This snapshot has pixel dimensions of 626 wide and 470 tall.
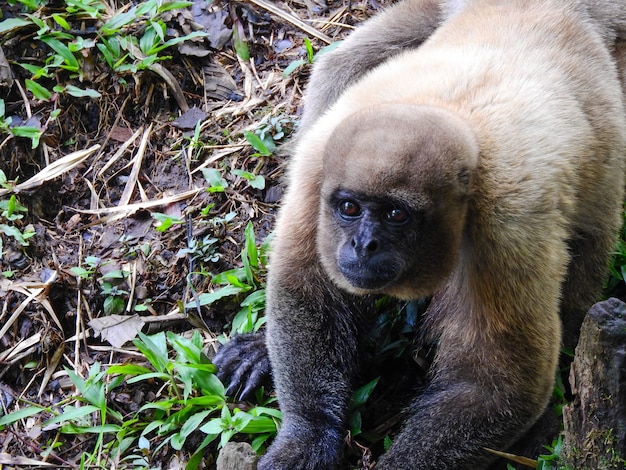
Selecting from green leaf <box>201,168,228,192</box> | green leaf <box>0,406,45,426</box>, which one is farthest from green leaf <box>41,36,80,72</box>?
green leaf <box>0,406,45,426</box>

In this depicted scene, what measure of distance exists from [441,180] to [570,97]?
1274mm

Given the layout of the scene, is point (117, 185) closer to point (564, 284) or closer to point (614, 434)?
point (564, 284)

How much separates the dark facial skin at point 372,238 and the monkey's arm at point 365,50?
1951mm

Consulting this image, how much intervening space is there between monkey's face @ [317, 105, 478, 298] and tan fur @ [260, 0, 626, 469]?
0.01 meters

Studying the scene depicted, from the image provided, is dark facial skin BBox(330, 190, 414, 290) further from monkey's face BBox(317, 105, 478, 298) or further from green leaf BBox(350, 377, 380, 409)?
green leaf BBox(350, 377, 380, 409)

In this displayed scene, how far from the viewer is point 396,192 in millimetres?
4074

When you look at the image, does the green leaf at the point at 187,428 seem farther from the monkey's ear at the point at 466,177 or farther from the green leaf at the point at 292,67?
the green leaf at the point at 292,67

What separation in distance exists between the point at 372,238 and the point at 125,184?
296 centimetres

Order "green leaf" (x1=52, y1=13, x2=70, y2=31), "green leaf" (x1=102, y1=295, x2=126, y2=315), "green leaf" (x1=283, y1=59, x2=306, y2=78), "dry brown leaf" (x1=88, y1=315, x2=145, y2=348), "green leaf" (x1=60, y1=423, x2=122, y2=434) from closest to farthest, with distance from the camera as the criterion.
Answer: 1. "green leaf" (x1=60, y1=423, x2=122, y2=434)
2. "dry brown leaf" (x1=88, y1=315, x2=145, y2=348)
3. "green leaf" (x1=102, y1=295, x2=126, y2=315)
4. "green leaf" (x1=52, y1=13, x2=70, y2=31)
5. "green leaf" (x1=283, y1=59, x2=306, y2=78)

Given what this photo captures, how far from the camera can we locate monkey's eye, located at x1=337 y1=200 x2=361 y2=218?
14.1 feet

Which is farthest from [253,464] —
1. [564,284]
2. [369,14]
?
[369,14]

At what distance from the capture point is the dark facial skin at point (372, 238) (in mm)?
4184

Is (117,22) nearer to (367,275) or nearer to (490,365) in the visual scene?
(367,275)

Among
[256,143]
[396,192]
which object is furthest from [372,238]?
[256,143]
